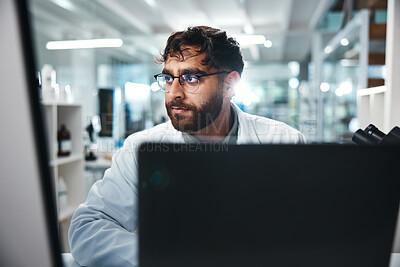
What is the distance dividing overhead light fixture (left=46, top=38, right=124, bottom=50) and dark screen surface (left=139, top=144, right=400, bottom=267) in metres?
4.74

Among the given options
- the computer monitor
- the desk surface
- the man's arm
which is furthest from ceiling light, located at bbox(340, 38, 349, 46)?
the computer monitor

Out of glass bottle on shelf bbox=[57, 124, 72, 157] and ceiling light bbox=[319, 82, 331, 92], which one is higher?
ceiling light bbox=[319, 82, 331, 92]

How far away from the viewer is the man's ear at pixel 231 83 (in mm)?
1566

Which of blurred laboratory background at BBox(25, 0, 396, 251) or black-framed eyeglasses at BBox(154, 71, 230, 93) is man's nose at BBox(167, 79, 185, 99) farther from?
blurred laboratory background at BBox(25, 0, 396, 251)

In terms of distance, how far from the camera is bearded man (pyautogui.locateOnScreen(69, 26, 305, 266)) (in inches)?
40.0

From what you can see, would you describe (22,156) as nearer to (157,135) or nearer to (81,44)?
(157,135)

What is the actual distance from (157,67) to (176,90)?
2.54 m

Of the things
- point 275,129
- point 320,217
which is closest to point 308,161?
point 320,217

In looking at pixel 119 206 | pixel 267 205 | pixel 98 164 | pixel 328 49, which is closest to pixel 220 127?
pixel 119 206

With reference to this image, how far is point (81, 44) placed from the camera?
5168mm

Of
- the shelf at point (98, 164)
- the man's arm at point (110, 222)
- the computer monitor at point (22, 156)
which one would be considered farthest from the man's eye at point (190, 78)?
the shelf at point (98, 164)

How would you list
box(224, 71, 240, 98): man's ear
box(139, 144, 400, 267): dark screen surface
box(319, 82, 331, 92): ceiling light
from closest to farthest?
box(139, 144, 400, 267): dark screen surface
box(224, 71, 240, 98): man's ear
box(319, 82, 331, 92): ceiling light

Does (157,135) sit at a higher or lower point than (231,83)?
lower

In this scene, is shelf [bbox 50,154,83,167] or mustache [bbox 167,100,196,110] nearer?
mustache [bbox 167,100,196,110]
